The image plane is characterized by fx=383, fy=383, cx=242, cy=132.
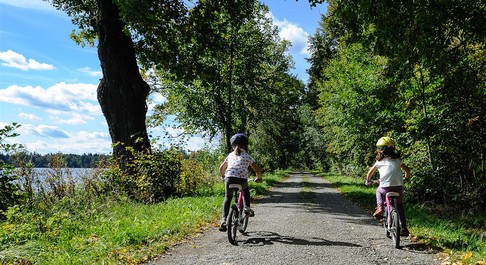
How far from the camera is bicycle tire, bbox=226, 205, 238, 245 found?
22.6ft

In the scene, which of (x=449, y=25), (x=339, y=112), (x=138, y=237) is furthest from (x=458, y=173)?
(x=138, y=237)

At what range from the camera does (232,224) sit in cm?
704

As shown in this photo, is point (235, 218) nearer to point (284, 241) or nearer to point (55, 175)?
point (284, 241)

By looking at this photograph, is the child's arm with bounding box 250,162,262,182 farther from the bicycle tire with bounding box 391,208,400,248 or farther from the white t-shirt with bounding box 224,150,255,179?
the bicycle tire with bounding box 391,208,400,248

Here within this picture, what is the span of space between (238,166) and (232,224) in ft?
3.60

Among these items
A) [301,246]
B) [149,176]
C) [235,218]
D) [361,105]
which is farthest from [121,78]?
[361,105]

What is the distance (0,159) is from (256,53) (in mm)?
18836

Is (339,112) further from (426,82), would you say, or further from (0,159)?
(0,159)

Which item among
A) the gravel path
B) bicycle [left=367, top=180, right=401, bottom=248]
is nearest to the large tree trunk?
the gravel path

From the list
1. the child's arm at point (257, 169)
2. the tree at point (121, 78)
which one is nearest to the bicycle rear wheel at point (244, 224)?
the child's arm at point (257, 169)

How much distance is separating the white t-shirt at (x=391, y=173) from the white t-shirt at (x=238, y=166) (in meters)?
2.60

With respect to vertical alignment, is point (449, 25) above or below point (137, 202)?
above

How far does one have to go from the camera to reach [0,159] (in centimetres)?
804

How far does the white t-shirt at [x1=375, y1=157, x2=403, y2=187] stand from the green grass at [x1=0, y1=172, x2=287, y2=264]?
13.3 feet
